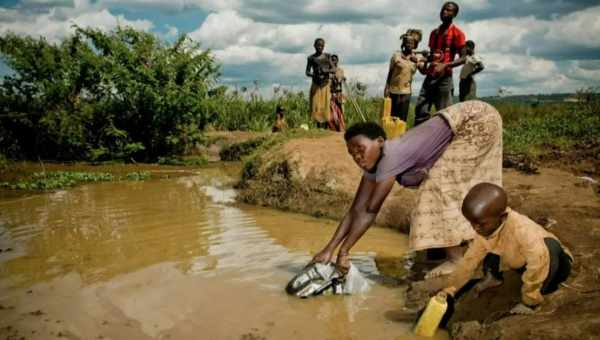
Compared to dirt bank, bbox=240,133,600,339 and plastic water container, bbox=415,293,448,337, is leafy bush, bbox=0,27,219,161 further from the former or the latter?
plastic water container, bbox=415,293,448,337

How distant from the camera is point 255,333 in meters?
2.95

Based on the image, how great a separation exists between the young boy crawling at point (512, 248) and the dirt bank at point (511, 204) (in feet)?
0.45

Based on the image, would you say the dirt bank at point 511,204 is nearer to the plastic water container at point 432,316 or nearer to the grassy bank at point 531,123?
the plastic water container at point 432,316

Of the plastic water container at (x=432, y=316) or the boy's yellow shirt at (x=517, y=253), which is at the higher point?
the boy's yellow shirt at (x=517, y=253)

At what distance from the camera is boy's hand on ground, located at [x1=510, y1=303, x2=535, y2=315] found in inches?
105

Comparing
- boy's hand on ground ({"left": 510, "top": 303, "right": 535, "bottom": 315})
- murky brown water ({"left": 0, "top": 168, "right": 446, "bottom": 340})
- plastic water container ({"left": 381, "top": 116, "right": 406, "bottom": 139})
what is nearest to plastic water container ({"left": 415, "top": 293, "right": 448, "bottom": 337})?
murky brown water ({"left": 0, "top": 168, "right": 446, "bottom": 340})

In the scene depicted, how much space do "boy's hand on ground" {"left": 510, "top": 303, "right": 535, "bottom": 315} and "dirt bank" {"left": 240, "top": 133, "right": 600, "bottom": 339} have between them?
0.18ft

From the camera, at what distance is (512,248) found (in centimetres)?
270

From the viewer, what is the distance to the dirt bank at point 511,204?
8.31ft

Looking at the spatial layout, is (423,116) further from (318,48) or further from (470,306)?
(470,306)

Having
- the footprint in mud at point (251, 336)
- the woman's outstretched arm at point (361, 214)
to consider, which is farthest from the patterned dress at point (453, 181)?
the footprint in mud at point (251, 336)

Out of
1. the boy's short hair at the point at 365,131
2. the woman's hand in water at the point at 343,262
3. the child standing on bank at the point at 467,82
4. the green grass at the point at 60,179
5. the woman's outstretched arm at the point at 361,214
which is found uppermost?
the child standing on bank at the point at 467,82

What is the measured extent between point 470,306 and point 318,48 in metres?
7.27

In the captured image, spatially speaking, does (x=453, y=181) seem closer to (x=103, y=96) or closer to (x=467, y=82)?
(x=467, y=82)
